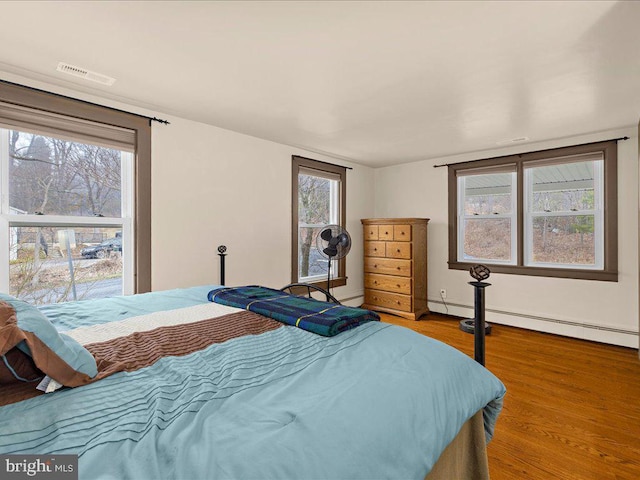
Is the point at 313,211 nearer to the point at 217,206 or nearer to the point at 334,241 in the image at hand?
the point at 334,241

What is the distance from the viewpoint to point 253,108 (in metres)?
2.82

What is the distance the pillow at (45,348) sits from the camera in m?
0.81

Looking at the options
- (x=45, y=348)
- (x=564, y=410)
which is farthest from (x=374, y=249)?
(x=45, y=348)

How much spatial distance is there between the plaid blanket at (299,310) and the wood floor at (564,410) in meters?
1.12

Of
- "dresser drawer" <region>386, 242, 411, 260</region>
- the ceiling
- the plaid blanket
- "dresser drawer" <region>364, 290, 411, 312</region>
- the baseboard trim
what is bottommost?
the baseboard trim

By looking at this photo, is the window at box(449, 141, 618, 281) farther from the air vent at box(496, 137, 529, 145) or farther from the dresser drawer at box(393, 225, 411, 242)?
the dresser drawer at box(393, 225, 411, 242)

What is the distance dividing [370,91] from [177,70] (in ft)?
4.56

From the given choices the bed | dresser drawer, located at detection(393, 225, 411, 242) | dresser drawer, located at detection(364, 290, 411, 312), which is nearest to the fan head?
dresser drawer, located at detection(393, 225, 411, 242)

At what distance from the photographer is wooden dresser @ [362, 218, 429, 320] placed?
4.37m

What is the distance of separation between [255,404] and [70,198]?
8.57 feet

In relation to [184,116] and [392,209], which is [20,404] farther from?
[392,209]

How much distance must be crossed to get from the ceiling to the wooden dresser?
164cm

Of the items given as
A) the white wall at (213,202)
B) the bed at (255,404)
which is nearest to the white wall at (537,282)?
the white wall at (213,202)

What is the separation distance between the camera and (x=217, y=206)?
3318mm
